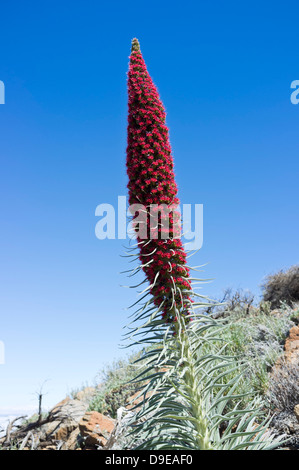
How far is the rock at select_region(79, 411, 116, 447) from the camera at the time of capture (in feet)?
20.7

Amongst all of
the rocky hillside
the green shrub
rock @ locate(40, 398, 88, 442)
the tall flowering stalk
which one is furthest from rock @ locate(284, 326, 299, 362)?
the green shrub

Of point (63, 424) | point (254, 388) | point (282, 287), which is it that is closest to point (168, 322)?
point (254, 388)

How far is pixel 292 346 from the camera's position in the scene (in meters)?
6.82

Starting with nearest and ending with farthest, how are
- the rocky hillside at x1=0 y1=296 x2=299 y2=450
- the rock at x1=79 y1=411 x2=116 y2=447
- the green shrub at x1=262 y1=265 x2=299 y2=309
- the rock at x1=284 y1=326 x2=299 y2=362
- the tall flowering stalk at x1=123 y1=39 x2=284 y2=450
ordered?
the tall flowering stalk at x1=123 y1=39 x2=284 y2=450
the rocky hillside at x1=0 y1=296 x2=299 y2=450
the rock at x1=79 y1=411 x2=116 y2=447
the rock at x1=284 y1=326 x2=299 y2=362
the green shrub at x1=262 y1=265 x2=299 y2=309

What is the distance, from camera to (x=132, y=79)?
400cm

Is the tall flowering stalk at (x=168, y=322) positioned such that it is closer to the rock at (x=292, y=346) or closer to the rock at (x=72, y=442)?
the rock at (x=292, y=346)

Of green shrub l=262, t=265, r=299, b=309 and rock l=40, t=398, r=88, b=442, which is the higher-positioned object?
green shrub l=262, t=265, r=299, b=309

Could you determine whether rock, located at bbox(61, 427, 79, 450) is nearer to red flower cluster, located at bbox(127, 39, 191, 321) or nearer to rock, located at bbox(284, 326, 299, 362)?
rock, located at bbox(284, 326, 299, 362)

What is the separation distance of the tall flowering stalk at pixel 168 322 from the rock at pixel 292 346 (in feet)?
9.94

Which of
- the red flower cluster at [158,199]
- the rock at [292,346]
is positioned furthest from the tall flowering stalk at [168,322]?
the rock at [292,346]

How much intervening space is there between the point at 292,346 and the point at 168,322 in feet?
13.1

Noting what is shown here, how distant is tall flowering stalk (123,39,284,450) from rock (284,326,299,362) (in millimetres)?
3031

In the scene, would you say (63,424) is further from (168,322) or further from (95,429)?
(168,322)

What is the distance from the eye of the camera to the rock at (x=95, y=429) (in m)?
6.32
